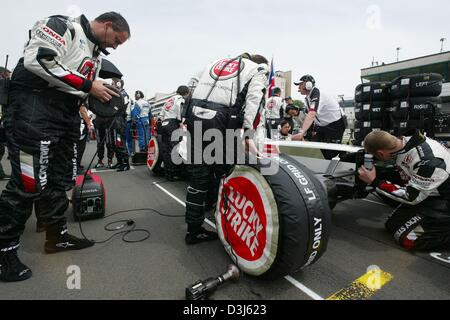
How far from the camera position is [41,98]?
1.69m

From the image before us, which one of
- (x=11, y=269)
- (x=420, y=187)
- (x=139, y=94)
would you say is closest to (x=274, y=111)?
(x=139, y=94)

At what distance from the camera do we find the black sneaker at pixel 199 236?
2162mm

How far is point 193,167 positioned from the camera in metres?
2.09

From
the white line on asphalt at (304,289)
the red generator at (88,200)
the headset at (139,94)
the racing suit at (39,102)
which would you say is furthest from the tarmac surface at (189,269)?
the headset at (139,94)

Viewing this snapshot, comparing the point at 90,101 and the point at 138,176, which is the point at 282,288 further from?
the point at 138,176

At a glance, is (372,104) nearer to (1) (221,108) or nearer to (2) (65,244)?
(1) (221,108)

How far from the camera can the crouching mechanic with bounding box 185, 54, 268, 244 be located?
1924 mm

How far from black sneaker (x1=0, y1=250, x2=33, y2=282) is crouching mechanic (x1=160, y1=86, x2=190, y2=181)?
9.10 feet

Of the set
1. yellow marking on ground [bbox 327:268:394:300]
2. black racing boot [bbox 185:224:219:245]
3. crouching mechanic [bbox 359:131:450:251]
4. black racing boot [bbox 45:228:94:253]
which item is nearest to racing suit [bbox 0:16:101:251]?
black racing boot [bbox 45:228:94:253]

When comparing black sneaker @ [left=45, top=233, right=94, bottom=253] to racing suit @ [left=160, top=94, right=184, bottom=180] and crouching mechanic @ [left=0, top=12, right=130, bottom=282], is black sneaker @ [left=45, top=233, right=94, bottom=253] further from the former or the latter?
racing suit @ [left=160, top=94, right=184, bottom=180]

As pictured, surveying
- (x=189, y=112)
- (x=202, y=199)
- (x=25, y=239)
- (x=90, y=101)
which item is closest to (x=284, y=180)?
(x=202, y=199)

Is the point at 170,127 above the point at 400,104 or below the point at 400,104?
below

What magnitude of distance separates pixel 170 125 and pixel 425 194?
3.54 m

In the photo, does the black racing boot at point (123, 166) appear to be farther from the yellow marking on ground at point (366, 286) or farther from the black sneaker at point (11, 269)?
the yellow marking on ground at point (366, 286)
